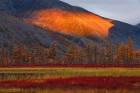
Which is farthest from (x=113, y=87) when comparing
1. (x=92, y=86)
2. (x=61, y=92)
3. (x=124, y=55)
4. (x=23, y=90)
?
(x=124, y=55)

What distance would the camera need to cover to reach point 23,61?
193 meters

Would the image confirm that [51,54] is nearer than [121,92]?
No

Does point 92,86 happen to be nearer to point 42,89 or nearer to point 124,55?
point 42,89

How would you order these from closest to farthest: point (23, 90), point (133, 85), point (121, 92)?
point (121, 92), point (23, 90), point (133, 85)

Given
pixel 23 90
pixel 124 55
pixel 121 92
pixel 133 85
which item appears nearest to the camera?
pixel 121 92

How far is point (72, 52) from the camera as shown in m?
195

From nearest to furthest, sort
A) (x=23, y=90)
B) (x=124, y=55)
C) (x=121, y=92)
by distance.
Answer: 1. (x=121, y=92)
2. (x=23, y=90)
3. (x=124, y=55)

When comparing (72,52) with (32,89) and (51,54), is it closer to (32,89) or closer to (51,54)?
(51,54)

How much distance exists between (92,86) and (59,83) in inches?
195

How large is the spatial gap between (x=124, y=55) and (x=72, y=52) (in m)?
25.0

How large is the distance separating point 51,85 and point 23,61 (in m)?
146

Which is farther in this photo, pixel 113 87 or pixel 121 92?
pixel 113 87

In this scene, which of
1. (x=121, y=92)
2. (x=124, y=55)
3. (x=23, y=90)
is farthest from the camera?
(x=124, y=55)

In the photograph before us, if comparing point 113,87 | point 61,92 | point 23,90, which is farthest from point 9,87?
point 113,87
